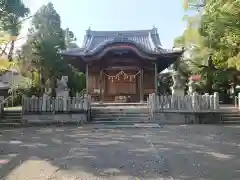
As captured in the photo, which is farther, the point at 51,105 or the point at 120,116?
the point at 120,116

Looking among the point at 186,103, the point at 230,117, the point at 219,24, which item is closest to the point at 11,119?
the point at 186,103

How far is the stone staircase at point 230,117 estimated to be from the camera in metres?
13.7

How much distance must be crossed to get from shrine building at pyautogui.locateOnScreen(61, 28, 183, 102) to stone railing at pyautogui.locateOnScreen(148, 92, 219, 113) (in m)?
6.59

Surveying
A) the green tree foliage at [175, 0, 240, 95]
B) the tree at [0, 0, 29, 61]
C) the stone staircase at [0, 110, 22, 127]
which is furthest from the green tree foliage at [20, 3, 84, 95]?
the green tree foliage at [175, 0, 240, 95]

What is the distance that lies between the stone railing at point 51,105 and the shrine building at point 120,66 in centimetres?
633

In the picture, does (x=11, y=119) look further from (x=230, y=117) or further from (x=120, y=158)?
(x=230, y=117)

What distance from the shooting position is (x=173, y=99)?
14180mm

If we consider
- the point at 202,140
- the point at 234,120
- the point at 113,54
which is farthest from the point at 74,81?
the point at 202,140

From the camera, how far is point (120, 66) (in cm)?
2144

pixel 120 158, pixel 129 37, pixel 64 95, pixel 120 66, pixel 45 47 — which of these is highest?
pixel 129 37

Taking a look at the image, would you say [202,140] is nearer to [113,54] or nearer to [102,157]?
[102,157]

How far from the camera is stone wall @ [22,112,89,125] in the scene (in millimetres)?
13903

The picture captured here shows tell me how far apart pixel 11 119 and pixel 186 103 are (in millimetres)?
9383

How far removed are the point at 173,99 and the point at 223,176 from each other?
959cm
